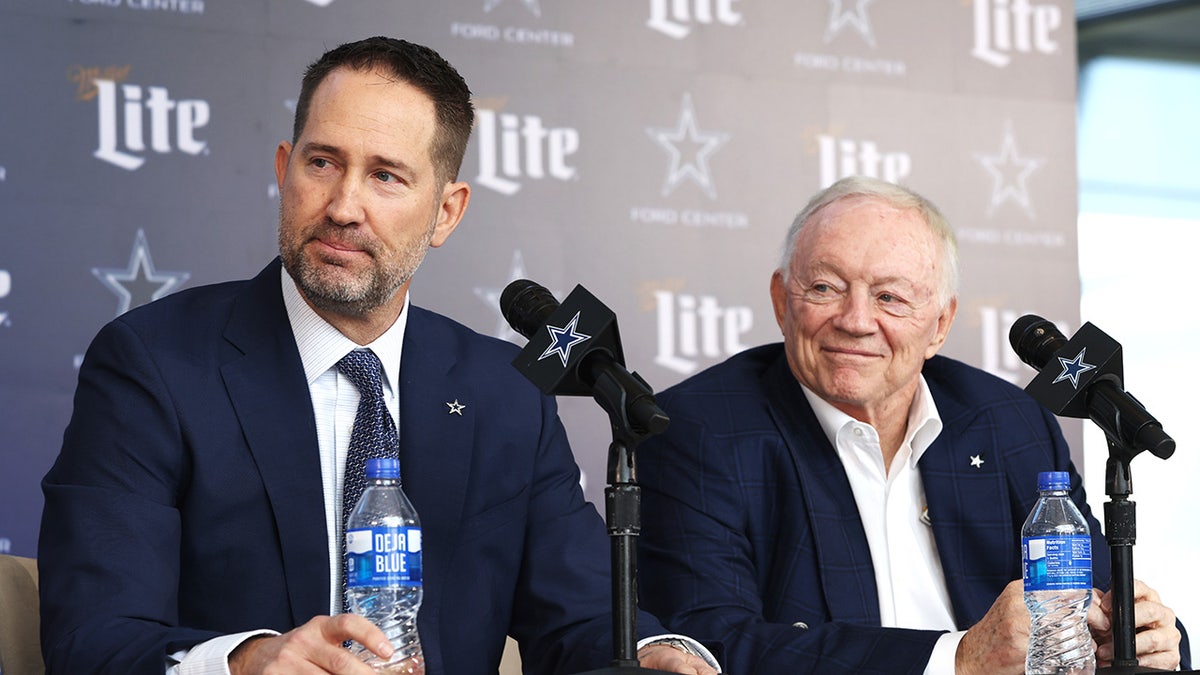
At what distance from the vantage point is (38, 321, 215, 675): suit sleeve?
1956 mm

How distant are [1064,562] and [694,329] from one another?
248 centimetres

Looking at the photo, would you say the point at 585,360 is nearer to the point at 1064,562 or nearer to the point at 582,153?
the point at 1064,562

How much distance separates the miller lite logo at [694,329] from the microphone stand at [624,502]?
2597 millimetres

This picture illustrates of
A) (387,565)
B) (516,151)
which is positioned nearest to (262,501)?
(387,565)

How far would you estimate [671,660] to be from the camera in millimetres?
2088

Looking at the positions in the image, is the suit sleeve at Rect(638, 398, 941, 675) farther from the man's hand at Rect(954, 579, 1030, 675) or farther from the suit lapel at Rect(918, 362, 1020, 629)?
Result: the suit lapel at Rect(918, 362, 1020, 629)

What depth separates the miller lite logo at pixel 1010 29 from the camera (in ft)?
16.4

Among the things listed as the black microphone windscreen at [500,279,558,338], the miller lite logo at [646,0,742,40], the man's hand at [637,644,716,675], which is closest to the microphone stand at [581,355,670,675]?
the black microphone windscreen at [500,279,558,338]

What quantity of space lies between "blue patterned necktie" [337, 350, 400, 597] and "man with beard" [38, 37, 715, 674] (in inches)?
0.5

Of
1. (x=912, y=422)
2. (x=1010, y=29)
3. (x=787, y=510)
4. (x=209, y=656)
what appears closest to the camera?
(x=209, y=656)

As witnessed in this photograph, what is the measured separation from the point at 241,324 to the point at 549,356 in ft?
2.40

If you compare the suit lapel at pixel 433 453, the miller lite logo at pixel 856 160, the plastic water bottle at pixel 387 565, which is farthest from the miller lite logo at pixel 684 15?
the plastic water bottle at pixel 387 565

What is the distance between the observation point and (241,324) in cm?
240

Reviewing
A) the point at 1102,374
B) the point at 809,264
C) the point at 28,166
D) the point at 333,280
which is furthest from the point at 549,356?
the point at 28,166
